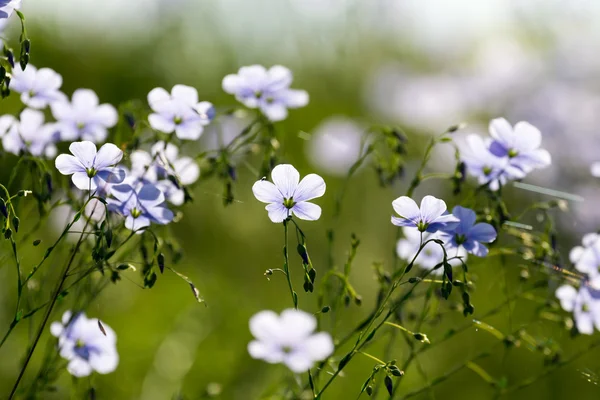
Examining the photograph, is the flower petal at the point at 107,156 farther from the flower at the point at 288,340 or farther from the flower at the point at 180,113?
the flower at the point at 288,340

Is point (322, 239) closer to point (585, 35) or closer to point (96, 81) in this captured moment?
point (96, 81)

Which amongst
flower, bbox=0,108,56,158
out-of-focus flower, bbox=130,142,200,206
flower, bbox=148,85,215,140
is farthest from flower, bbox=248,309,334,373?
flower, bbox=0,108,56,158

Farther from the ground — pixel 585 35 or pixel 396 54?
pixel 585 35

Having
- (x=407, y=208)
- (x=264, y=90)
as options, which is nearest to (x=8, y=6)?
(x=264, y=90)

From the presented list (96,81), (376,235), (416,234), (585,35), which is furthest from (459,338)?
(585,35)

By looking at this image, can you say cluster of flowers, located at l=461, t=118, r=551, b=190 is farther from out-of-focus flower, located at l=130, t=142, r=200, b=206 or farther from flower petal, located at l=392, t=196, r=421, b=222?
out-of-focus flower, located at l=130, t=142, r=200, b=206

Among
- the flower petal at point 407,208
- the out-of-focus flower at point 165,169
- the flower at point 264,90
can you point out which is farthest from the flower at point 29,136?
the flower petal at point 407,208
